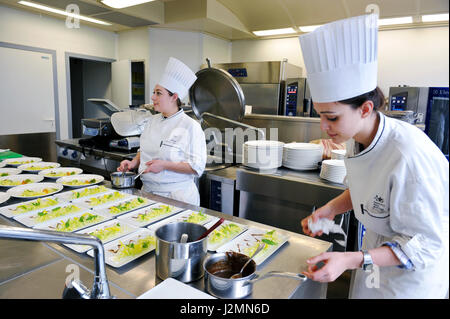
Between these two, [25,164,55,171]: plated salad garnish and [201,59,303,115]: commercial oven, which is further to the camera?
[201,59,303,115]: commercial oven

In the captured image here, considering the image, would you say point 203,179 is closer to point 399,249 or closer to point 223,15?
point 399,249

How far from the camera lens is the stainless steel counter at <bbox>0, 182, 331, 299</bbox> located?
945 millimetres

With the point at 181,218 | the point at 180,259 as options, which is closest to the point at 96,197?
the point at 181,218

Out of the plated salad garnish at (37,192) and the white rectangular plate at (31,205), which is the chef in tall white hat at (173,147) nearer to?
the plated salad garnish at (37,192)

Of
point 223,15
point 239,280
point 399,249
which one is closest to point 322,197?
point 399,249

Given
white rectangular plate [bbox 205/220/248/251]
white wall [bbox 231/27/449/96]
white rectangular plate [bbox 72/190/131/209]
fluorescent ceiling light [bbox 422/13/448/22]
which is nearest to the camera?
white rectangular plate [bbox 205/220/248/251]

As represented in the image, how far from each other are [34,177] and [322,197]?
204 centimetres

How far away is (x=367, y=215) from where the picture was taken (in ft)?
3.66

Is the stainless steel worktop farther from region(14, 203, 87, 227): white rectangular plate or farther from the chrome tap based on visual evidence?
the chrome tap

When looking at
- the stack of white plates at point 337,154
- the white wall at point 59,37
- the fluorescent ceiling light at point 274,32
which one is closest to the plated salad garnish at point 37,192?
the stack of white plates at point 337,154

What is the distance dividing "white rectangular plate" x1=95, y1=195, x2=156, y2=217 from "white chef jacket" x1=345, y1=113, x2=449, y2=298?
1.08m

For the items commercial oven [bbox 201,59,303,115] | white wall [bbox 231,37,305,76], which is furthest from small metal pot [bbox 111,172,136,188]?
white wall [bbox 231,37,305,76]

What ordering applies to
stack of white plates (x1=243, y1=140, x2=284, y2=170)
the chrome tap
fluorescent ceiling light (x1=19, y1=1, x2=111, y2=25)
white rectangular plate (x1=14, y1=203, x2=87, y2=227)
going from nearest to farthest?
1. the chrome tap
2. white rectangular plate (x1=14, y1=203, x2=87, y2=227)
3. stack of white plates (x1=243, y1=140, x2=284, y2=170)
4. fluorescent ceiling light (x1=19, y1=1, x2=111, y2=25)

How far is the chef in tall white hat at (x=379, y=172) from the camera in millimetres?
896
